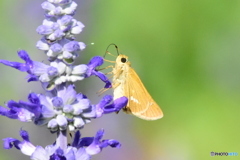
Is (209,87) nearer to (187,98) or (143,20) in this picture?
(187,98)

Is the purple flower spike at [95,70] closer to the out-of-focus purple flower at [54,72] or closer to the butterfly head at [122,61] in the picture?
the out-of-focus purple flower at [54,72]

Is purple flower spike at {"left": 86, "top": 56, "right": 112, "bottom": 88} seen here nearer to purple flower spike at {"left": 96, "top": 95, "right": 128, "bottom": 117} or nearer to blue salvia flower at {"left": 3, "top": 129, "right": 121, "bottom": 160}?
purple flower spike at {"left": 96, "top": 95, "right": 128, "bottom": 117}

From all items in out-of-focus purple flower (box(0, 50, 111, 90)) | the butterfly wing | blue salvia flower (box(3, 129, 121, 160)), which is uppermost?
the butterfly wing

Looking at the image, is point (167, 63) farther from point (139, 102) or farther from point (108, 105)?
point (108, 105)

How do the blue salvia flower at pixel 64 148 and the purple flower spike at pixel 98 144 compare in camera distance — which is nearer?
the blue salvia flower at pixel 64 148

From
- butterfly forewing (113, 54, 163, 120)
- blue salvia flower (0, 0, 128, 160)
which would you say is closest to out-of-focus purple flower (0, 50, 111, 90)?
blue salvia flower (0, 0, 128, 160)

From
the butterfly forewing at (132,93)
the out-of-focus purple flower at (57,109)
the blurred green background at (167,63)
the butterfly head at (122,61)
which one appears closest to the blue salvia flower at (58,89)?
the out-of-focus purple flower at (57,109)
